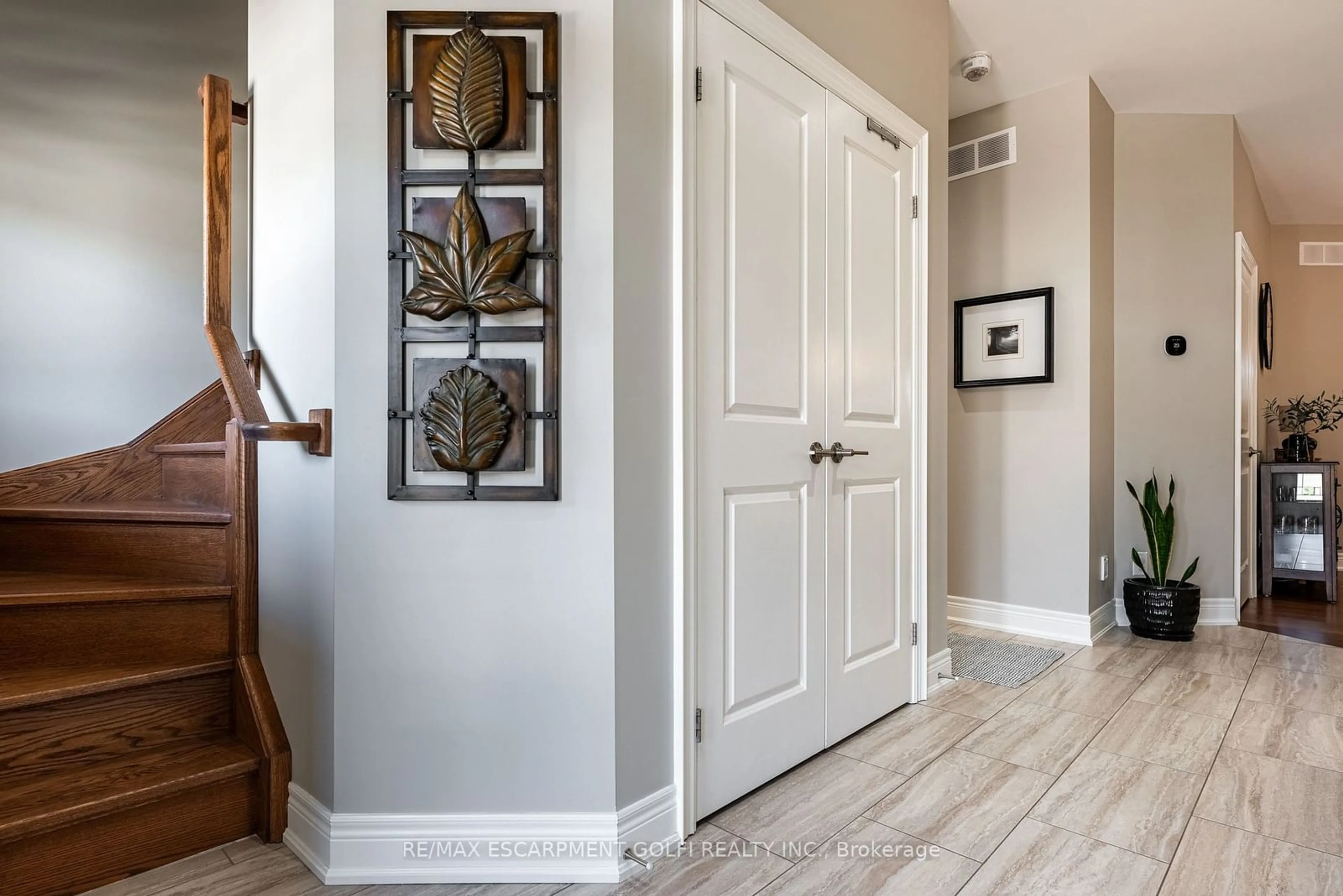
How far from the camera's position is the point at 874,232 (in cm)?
237

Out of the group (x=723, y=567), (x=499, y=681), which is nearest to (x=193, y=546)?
(x=499, y=681)

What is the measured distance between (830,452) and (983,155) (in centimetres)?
238

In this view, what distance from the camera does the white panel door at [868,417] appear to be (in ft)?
7.18

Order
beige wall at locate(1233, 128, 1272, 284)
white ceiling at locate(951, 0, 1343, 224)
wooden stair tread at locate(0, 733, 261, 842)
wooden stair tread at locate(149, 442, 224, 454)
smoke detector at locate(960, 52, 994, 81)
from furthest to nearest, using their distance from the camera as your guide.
→ 1. beige wall at locate(1233, 128, 1272, 284)
2. smoke detector at locate(960, 52, 994, 81)
3. white ceiling at locate(951, 0, 1343, 224)
4. wooden stair tread at locate(149, 442, 224, 454)
5. wooden stair tread at locate(0, 733, 261, 842)

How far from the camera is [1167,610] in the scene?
133 inches

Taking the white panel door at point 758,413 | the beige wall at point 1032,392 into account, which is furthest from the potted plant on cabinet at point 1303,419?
the white panel door at point 758,413

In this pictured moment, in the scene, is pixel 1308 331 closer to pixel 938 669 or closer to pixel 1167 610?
pixel 1167 610

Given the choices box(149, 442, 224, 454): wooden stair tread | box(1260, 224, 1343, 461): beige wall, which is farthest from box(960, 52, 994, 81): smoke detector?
box(1260, 224, 1343, 461): beige wall

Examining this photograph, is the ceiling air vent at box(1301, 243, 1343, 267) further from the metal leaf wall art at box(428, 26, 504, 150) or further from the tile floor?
the metal leaf wall art at box(428, 26, 504, 150)

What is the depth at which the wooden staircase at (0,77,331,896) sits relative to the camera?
4.75 feet

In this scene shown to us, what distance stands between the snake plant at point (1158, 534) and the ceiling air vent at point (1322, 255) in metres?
3.29

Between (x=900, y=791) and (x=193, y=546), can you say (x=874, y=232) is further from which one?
(x=193, y=546)

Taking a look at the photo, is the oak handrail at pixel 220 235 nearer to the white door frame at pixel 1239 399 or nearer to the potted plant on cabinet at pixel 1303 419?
the white door frame at pixel 1239 399

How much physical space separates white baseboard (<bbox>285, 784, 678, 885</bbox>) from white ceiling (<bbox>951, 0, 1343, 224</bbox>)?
10.2ft
